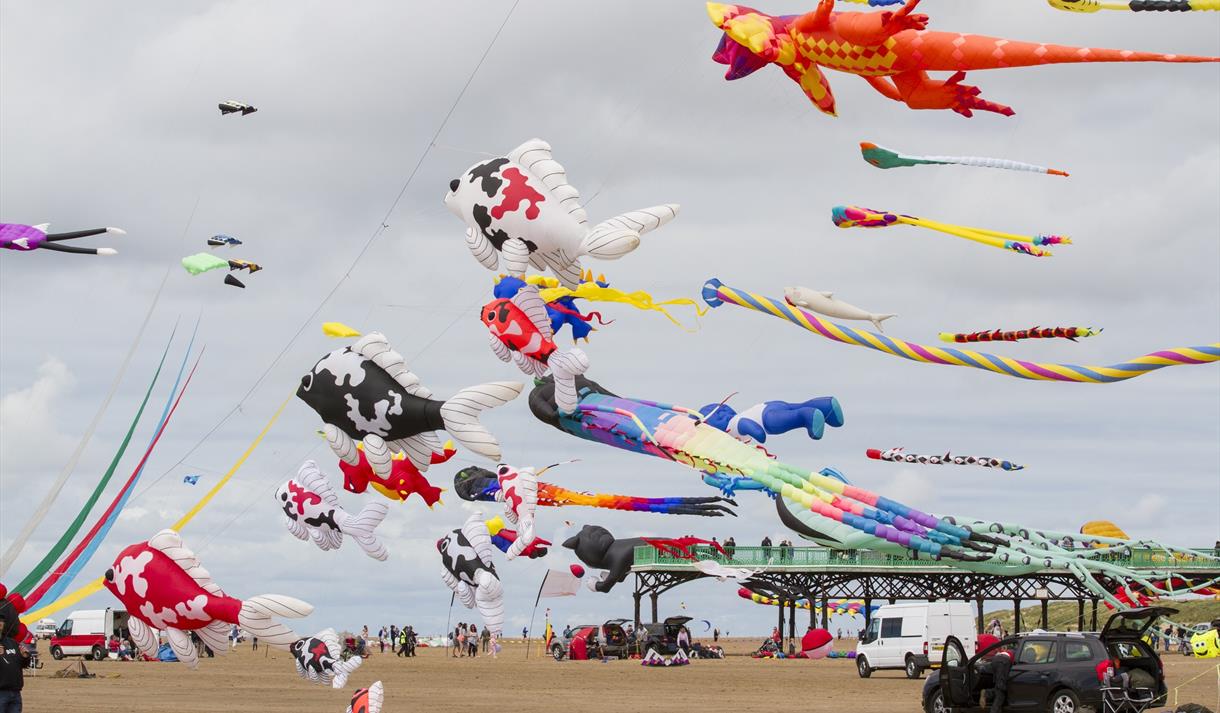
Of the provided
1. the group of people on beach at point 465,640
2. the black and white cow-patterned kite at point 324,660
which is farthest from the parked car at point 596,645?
the black and white cow-patterned kite at point 324,660

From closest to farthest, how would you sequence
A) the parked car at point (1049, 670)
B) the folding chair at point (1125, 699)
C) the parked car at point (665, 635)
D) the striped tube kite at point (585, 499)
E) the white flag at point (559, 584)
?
the folding chair at point (1125, 699), the parked car at point (1049, 670), the striped tube kite at point (585, 499), the white flag at point (559, 584), the parked car at point (665, 635)

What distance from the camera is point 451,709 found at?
29.0 m

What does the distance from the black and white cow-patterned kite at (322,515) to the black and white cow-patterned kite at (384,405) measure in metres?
0.65

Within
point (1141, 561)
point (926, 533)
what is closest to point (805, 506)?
point (926, 533)

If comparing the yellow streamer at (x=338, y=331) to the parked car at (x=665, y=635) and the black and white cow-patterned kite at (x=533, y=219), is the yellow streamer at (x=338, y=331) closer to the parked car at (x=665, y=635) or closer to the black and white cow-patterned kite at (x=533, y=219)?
the black and white cow-patterned kite at (x=533, y=219)

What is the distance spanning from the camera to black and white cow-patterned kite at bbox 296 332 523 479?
2320 centimetres

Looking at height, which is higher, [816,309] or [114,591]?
[816,309]

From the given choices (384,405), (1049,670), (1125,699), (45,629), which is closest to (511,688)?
(384,405)

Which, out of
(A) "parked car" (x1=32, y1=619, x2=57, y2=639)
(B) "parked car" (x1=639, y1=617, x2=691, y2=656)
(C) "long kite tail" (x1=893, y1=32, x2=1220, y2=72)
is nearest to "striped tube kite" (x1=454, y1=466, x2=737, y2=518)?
(C) "long kite tail" (x1=893, y1=32, x2=1220, y2=72)

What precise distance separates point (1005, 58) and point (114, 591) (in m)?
14.4

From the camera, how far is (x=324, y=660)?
69.1ft

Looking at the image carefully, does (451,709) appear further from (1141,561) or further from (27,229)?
(1141,561)

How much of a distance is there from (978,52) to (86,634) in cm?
4768

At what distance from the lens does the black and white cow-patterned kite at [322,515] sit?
24109mm
